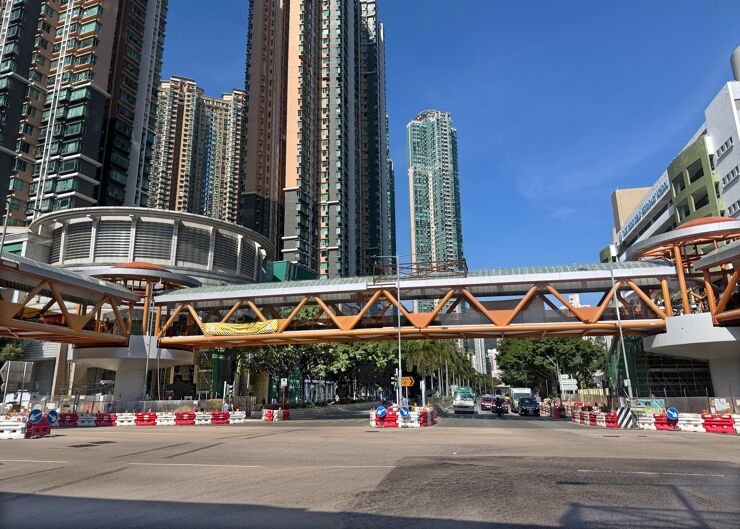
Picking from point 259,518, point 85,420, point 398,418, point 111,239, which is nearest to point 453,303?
point 398,418

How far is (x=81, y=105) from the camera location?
3959 inches

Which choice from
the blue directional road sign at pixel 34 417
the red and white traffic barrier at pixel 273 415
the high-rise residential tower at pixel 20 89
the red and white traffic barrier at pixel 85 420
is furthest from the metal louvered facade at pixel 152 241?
the blue directional road sign at pixel 34 417

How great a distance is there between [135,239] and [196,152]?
11515cm

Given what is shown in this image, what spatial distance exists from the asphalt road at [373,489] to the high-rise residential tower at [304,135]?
112m

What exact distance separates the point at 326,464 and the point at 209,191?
594 feet

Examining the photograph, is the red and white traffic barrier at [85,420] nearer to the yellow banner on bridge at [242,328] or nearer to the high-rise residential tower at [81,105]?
the yellow banner on bridge at [242,328]

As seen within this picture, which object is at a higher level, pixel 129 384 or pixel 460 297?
pixel 460 297

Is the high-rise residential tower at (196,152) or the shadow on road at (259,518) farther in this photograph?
the high-rise residential tower at (196,152)

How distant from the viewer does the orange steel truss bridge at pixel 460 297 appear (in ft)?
123

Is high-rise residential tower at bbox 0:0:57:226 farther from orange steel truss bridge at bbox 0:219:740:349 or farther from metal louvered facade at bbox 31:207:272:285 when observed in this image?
orange steel truss bridge at bbox 0:219:740:349

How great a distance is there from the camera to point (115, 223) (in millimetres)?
72188

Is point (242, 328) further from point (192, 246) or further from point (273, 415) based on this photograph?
point (192, 246)

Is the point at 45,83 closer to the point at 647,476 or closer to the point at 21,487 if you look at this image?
the point at 21,487

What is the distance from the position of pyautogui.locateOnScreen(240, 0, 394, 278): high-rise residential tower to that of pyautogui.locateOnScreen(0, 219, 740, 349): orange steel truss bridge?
7941cm
